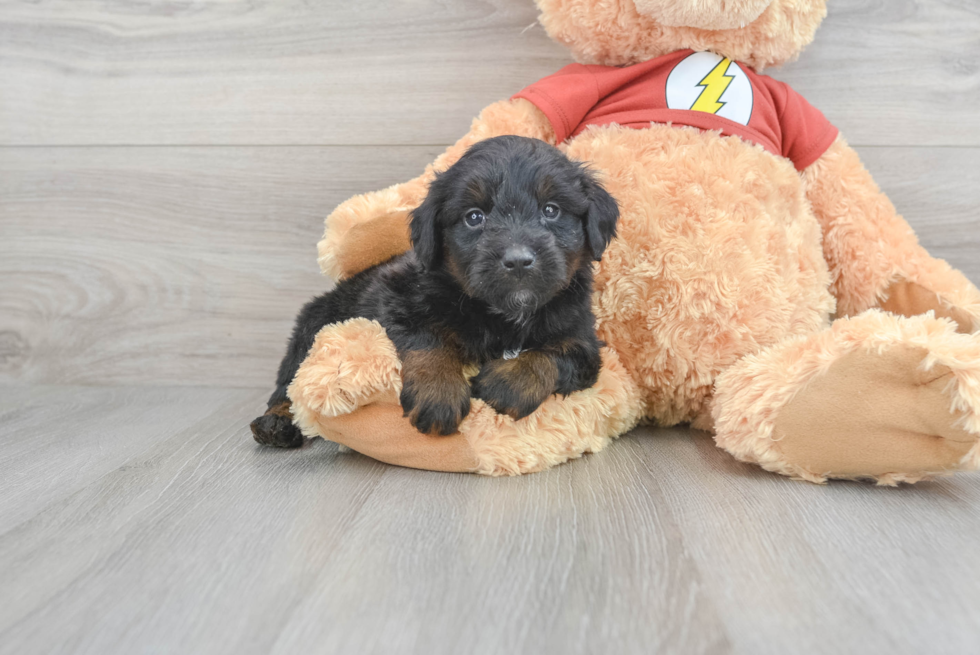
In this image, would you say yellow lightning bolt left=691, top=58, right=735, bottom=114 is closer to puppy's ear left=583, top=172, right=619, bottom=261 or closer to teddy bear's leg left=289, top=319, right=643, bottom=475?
puppy's ear left=583, top=172, right=619, bottom=261

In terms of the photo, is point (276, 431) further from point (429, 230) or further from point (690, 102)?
Answer: point (690, 102)

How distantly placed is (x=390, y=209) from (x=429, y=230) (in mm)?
305

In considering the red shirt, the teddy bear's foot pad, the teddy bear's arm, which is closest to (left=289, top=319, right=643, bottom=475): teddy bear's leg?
the teddy bear's arm

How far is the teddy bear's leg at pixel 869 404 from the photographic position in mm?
1214

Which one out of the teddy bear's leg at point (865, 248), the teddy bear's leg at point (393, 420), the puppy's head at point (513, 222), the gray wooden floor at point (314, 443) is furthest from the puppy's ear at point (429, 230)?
the teddy bear's leg at point (865, 248)

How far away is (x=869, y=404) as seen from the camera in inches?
49.6

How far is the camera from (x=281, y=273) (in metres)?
2.31

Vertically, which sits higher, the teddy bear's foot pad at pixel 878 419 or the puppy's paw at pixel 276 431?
the teddy bear's foot pad at pixel 878 419

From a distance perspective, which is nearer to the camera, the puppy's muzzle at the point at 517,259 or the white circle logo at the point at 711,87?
the puppy's muzzle at the point at 517,259

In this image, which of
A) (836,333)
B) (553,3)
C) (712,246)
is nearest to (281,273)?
(553,3)

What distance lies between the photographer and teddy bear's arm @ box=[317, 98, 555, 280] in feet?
5.54

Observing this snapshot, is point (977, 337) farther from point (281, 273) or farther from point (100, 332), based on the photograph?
point (100, 332)

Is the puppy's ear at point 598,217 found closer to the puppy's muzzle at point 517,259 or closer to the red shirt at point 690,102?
the puppy's muzzle at point 517,259

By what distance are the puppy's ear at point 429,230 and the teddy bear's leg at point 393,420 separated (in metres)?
0.19
